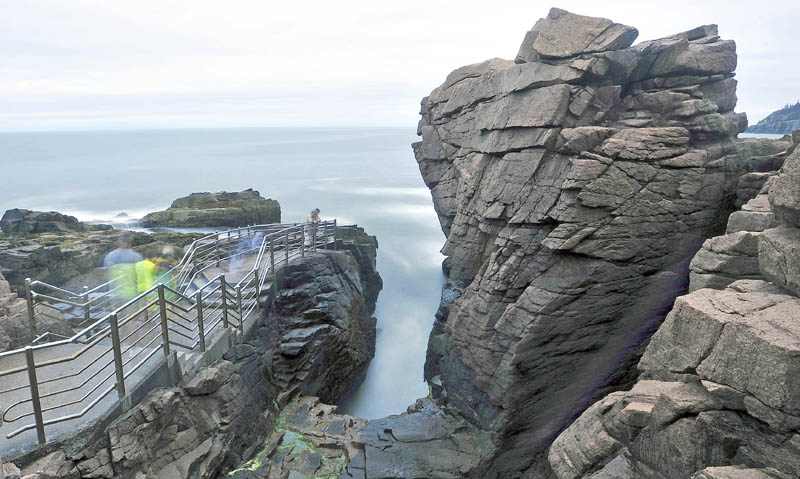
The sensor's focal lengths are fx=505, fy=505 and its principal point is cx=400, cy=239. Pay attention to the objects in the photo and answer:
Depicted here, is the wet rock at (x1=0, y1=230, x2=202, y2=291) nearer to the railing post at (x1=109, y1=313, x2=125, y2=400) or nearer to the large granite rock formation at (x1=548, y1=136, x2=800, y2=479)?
the railing post at (x1=109, y1=313, x2=125, y2=400)

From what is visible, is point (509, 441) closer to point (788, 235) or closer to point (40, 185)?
point (788, 235)

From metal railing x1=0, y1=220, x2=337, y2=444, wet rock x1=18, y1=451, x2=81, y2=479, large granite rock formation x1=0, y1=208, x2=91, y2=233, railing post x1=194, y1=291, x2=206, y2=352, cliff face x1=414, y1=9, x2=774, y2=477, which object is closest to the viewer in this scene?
wet rock x1=18, y1=451, x2=81, y2=479

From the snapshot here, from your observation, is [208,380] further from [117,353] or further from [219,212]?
[219,212]

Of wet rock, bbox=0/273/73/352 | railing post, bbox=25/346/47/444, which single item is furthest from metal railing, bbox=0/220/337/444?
wet rock, bbox=0/273/73/352

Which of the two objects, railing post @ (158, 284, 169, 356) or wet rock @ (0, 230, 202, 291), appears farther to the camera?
wet rock @ (0, 230, 202, 291)

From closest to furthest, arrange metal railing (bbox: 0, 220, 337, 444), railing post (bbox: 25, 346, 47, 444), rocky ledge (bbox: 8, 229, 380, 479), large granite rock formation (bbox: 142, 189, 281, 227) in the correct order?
railing post (bbox: 25, 346, 47, 444) → metal railing (bbox: 0, 220, 337, 444) → rocky ledge (bbox: 8, 229, 380, 479) → large granite rock formation (bbox: 142, 189, 281, 227)

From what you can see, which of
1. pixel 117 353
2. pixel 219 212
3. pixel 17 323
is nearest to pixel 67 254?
pixel 219 212
